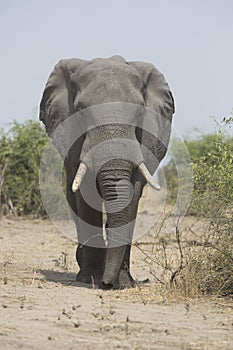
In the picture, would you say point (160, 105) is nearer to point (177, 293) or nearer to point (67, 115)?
point (67, 115)

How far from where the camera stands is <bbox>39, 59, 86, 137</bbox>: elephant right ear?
10.1 metres

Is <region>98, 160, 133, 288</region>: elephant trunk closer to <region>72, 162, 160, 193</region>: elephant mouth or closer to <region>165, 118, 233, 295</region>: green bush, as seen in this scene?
<region>72, 162, 160, 193</region>: elephant mouth

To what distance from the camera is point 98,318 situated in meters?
7.13

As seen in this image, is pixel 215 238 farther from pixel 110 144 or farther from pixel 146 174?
pixel 110 144

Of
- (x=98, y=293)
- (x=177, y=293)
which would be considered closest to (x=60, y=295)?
(x=98, y=293)

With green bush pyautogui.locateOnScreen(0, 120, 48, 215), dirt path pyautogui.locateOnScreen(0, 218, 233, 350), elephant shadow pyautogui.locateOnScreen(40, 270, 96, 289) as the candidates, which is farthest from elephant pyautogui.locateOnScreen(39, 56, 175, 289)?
green bush pyautogui.locateOnScreen(0, 120, 48, 215)

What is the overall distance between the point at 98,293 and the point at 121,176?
1.18 m

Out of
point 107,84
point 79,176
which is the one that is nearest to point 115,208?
point 79,176

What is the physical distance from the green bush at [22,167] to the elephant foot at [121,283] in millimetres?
10046

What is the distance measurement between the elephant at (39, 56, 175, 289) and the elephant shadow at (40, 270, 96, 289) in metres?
0.11

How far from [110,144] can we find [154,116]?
1.12 m

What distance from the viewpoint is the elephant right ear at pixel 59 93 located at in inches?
397

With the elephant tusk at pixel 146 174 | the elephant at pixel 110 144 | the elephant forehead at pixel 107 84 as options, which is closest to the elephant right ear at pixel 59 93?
the elephant at pixel 110 144

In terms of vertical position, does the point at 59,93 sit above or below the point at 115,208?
above
